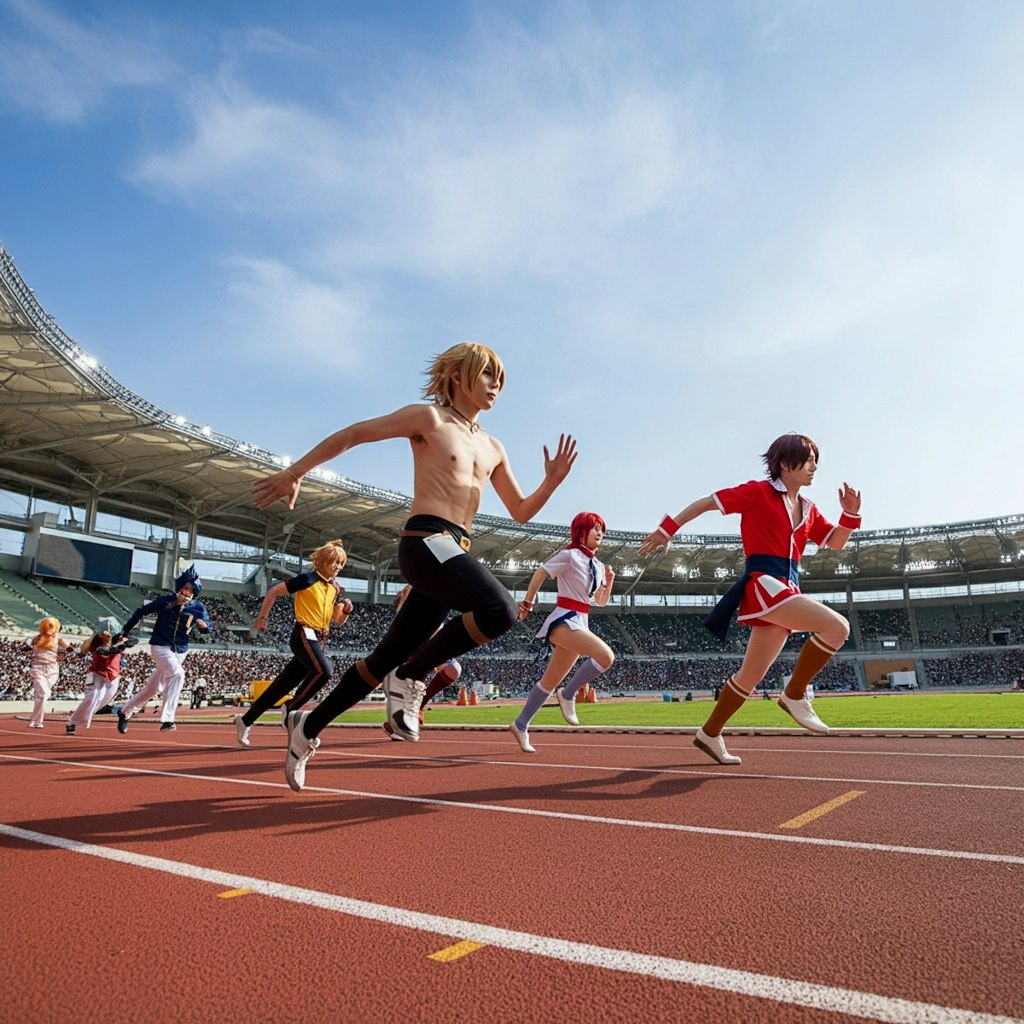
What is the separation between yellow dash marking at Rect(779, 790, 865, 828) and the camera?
2858 mm

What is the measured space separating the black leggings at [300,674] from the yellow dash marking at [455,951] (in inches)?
226

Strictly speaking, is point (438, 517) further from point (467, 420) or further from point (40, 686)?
point (40, 686)

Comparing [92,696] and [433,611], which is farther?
[92,696]

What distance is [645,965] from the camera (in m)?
1.48

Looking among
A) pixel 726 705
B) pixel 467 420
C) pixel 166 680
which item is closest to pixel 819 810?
pixel 726 705

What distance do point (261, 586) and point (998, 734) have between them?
5036 cm

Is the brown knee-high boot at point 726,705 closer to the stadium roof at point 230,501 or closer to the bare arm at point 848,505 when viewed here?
the bare arm at point 848,505

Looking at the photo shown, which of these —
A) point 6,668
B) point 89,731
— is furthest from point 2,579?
point 89,731

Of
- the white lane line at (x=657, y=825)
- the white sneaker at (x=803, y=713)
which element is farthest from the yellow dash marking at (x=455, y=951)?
the white sneaker at (x=803, y=713)

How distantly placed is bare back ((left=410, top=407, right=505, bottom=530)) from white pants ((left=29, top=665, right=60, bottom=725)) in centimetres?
1098

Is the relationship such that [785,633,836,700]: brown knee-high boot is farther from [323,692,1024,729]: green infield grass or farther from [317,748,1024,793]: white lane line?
[323,692,1024,729]: green infield grass

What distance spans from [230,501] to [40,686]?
116ft

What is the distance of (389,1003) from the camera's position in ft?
4.44

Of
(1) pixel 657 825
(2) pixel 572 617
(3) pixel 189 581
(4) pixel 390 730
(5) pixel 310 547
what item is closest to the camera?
(1) pixel 657 825
